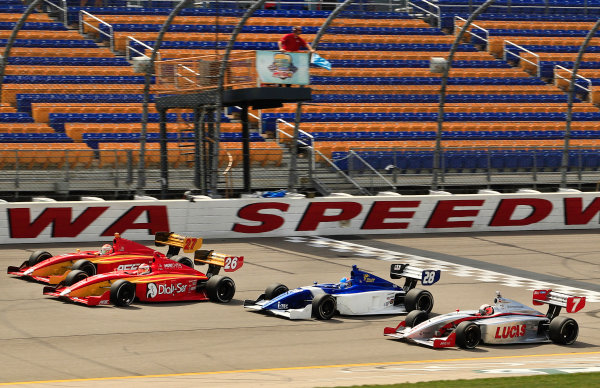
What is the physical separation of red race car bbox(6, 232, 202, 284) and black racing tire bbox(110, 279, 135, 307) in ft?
4.50

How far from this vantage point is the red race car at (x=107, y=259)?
17.6 m

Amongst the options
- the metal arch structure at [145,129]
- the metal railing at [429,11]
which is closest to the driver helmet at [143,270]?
the metal arch structure at [145,129]

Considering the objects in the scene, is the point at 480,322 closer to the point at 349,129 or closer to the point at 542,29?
the point at 349,129

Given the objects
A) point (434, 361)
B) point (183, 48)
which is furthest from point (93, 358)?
point (183, 48)

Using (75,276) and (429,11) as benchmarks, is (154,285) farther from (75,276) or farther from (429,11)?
(429,11)

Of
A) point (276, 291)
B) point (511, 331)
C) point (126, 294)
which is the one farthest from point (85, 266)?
point (511, 331)

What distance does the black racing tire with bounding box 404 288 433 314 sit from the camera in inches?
629

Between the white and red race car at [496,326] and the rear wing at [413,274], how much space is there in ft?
4.63

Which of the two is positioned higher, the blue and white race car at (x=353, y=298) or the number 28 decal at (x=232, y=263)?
the number 28 decal at (x=232, y=263)

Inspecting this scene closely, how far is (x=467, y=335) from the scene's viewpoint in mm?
14016

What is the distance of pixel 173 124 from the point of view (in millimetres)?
32406

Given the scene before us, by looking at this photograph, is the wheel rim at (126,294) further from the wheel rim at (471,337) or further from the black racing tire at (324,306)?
the wheel rim at (471,337)

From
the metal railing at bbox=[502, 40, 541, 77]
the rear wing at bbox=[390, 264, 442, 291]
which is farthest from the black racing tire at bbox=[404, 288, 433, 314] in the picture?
the metal railing at bbox=[502, 40, 541, 77]

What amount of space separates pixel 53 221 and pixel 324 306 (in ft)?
31.8
